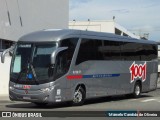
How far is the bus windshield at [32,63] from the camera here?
1797 cm

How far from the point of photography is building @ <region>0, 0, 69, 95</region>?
1192 inches

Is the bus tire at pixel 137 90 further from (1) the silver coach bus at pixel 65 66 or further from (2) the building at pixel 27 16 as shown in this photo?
(2) the building at pixel 27 16

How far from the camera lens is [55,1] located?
4116 cm

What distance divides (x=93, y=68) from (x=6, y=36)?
40.5 feet

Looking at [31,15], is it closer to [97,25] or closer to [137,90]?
[137,90]

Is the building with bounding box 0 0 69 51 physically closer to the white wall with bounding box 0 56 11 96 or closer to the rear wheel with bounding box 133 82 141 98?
the white wall with bounding box 0 56 11 96

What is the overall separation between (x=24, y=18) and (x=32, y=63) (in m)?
17.1

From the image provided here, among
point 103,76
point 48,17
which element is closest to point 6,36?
point 48,17

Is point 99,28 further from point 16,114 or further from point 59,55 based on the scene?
point 16,114

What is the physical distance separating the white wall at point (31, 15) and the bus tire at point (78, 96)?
12.2 m

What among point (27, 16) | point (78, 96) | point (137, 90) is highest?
point (27, 16)

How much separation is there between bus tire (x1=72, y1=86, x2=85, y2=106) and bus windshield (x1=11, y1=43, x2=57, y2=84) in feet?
6.86

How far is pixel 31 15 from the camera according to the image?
1417 inches

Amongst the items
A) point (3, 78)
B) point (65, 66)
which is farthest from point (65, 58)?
point (3, 78)
